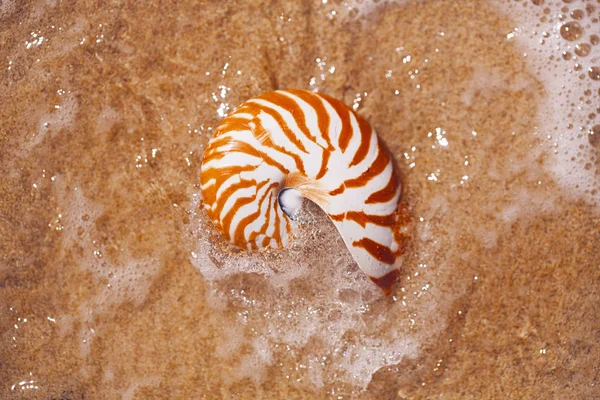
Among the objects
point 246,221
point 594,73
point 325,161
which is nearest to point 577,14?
point 594,73

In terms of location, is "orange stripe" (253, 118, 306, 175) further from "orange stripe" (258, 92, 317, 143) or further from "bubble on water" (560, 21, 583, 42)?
"bubble on water" (560, 21, 583, 42)

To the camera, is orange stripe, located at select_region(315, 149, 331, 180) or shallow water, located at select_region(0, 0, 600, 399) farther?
shallow water, located at select_region(0, 0, 600, 399)

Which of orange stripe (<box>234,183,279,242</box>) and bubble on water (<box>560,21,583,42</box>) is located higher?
bubble on water (<box>560,21,583,42</box>)

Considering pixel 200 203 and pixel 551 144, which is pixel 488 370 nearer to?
pixel 551 144

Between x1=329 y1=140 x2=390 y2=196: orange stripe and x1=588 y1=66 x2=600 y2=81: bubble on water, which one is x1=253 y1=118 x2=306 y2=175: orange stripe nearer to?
x1=329 y1=140 x2=390 y2=196: orange stripe

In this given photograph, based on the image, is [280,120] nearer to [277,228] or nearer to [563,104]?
[277,228]

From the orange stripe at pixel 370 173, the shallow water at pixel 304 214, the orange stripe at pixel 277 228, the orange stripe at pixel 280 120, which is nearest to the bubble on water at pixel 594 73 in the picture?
the shallow water at pixel 304 214

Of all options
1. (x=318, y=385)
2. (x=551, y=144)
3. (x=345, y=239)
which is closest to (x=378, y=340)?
(x=318, y=385)

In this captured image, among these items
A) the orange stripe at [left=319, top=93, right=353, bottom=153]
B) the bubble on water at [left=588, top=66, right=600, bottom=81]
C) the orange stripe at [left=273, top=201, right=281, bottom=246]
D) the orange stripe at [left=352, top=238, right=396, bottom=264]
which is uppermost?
the orange stripe at [left=319, top=93, right=353, bottom=153]

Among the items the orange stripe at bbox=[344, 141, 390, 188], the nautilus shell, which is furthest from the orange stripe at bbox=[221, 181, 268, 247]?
the orange stripe at bbox=[344, 141, 390, 188]
